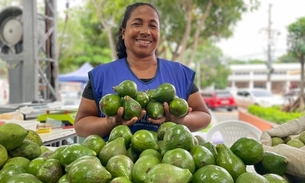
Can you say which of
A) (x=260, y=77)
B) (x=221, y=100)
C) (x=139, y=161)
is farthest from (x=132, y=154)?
(x=260, y=77)

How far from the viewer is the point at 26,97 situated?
5855 millimetres

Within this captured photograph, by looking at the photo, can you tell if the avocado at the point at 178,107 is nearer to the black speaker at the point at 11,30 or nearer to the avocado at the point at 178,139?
the avocado at the point at 178,139

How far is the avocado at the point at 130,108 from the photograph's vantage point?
167 centimetres

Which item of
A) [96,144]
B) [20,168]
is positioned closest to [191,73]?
[96,144]

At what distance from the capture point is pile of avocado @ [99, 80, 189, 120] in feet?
5.57

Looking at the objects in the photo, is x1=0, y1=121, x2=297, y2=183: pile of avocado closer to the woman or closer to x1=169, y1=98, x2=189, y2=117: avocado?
x1=169, y1=98, x2=189, y2=117: avocado

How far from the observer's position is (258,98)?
58.6 feet

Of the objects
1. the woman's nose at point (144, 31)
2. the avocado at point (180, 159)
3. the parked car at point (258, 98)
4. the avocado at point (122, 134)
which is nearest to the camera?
the avocado at point (180, 159)

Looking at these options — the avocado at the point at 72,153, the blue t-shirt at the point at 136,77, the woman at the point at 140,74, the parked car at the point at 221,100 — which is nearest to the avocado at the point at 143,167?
the avocado at the point at 72,153

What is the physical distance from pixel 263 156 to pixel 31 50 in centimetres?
530

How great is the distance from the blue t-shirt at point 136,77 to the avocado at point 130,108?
1.56ft

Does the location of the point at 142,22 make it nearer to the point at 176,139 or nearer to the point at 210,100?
the point at 176,139

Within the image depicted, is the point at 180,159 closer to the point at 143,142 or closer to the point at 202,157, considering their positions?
the point at 202,157

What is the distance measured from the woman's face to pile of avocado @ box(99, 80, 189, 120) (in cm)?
51
